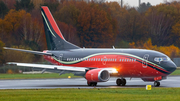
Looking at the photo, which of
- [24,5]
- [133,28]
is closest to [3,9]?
[24,5]

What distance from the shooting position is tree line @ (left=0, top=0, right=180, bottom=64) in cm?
7938

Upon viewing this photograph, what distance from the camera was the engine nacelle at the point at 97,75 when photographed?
3500cm

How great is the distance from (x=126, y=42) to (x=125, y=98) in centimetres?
7358

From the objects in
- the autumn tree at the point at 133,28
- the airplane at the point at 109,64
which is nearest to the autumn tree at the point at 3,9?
the autumn tree at the point at 133,28

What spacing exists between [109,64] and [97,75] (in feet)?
9.44

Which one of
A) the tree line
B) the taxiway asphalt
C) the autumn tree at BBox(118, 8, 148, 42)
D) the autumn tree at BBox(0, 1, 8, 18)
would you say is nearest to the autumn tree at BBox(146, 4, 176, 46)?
the tree line

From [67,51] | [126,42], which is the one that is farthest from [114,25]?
[67,51]

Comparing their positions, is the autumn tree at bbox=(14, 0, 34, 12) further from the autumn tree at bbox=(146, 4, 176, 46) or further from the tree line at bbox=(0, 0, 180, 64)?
the autumn tree at bbox=(146, 4, 176, 46)

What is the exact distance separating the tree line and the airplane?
99.2ft

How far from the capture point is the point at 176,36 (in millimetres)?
98250

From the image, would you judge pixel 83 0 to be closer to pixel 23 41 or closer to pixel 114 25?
pixel 114 25

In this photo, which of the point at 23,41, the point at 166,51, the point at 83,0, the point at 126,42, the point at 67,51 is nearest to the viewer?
the point at 67,51

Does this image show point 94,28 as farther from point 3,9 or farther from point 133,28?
point 3,9

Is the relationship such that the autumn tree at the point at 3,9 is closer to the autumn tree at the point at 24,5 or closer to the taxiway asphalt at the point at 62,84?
the autumn tree at the point at 24,5
